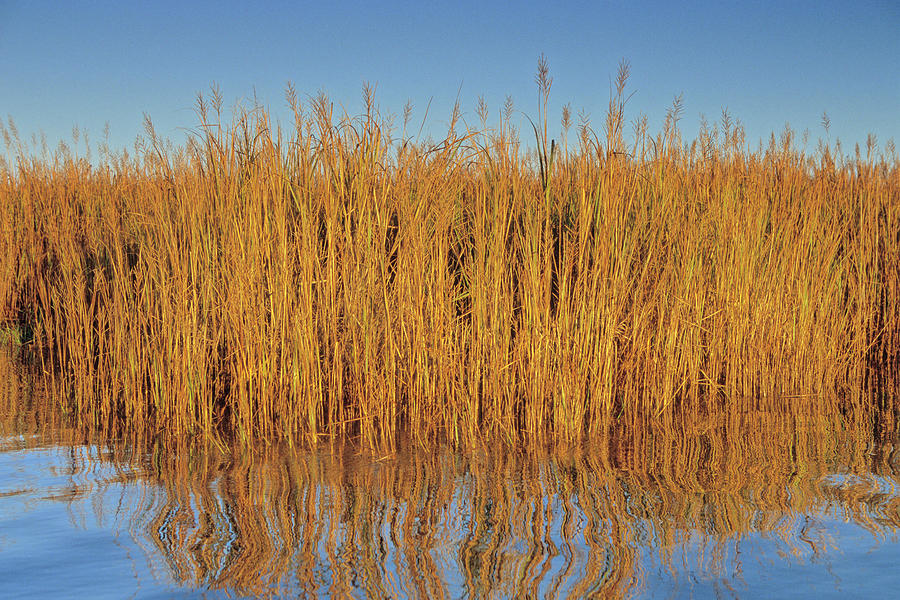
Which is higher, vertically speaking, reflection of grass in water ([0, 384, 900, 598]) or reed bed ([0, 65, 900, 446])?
reed bed ([0, 65, 900, 446])

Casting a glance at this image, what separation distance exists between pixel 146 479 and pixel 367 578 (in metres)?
1.30

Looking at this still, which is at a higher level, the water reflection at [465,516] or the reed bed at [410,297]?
the reed bed at [410,297]

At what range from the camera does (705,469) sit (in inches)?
126

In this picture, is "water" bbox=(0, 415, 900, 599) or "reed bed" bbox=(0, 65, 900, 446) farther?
"reed bed" bbox=(0, 65, 900, 446)

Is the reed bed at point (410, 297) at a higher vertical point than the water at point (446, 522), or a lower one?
higher

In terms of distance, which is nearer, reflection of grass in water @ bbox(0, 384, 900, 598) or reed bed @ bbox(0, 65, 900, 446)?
reflection of grass in water @ bbox(0, 384, 900, 598)

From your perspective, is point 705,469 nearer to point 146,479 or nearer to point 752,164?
point 146,479

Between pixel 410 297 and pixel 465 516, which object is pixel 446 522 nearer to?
pixel 465 516

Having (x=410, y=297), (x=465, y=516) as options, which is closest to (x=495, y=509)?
(x=465, y=516)

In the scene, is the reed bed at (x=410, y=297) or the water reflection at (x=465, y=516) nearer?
the water reflection at (x=465, y=516)

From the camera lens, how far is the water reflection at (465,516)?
222cm

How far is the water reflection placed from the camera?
222 centimetres

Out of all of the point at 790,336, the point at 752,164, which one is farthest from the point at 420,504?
the point at 752,164

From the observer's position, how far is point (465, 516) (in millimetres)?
2670
